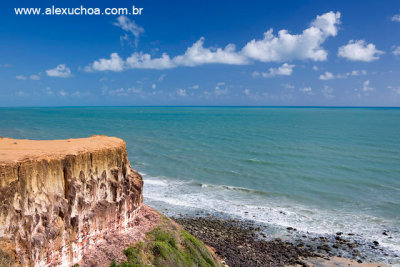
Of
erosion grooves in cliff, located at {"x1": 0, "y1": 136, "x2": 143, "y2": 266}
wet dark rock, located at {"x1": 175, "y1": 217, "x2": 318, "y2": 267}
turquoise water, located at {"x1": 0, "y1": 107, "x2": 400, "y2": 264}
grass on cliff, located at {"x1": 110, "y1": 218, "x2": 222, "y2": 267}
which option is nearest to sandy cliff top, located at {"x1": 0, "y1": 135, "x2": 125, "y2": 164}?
erosion grooves in cliff, located at {"x1": 0, "y1": 136, "x2": 143, "y2": 266}

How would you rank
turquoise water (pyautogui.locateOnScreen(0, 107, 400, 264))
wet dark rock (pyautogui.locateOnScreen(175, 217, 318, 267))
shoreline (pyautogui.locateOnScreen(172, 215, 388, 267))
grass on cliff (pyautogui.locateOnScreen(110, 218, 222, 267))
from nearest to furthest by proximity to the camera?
grass on cliff (pyautogui.locateOnScreen(110, 218, 222, 267)), wet dark rock (pyautogui.locateOnScreen(175, 217, 318, 267)), shoreline (pyautogui.locateOnScreen(172, 215, 388, 267)), turquoise water (pyautogui.locateOnScreen(0, 107, 400, 264))

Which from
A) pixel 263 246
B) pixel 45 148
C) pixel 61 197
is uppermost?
pixel 45 148

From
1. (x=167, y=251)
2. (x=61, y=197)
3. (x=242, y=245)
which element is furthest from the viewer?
(x=242, y=245)

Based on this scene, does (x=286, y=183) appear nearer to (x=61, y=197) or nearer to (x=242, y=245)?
(x=242, y=245)

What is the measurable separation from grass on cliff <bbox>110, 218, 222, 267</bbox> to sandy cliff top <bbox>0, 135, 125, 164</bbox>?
5.44 metres

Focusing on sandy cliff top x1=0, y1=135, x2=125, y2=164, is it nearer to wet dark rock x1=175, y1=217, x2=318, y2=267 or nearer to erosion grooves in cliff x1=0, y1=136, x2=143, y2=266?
erosion grooves in cliff x1=0, y1=136, x2=143, y2=266

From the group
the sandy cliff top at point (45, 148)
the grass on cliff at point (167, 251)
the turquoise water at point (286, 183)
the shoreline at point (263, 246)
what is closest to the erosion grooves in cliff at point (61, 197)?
the sandy cliff top at point (45, 148)

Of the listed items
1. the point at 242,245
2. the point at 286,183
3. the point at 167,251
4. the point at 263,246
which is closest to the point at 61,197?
the point at 167,251

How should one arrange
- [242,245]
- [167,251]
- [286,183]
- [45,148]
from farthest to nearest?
1. [286,183]
2. [242,245]
3. [167,251]
4. [45,148]

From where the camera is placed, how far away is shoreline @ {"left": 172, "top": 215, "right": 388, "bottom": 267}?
83.8 ft

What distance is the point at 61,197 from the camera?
13062mm

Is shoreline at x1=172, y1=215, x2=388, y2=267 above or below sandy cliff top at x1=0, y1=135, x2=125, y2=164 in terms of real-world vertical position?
below

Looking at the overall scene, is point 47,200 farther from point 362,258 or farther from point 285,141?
point 285,141

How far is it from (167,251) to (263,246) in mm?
13819
